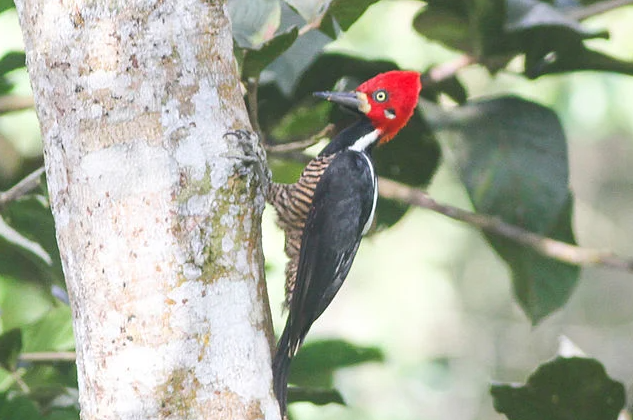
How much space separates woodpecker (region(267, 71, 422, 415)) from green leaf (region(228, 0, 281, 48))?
0.79ft

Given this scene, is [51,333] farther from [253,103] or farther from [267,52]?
[267,52]

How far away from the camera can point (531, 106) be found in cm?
241

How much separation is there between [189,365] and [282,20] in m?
1.08

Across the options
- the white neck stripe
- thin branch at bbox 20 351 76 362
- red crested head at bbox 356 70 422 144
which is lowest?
thin branch at bbox 20 351 76 362

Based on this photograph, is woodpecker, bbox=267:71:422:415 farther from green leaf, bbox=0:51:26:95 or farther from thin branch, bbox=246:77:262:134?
green leaf, bbox=0:51:26:95

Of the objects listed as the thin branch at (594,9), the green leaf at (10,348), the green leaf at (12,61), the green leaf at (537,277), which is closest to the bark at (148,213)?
the green leaf at (10,348)

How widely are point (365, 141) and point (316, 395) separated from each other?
0.74 metres

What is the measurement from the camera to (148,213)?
1.53 meters

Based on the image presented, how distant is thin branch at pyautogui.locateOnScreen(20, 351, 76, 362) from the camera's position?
227cm

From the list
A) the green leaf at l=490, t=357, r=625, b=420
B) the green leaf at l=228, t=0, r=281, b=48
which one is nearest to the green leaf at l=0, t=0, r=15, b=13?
the green leaf at l=228, t=0, r=281, b=48

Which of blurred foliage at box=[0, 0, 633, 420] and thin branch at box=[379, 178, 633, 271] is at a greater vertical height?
blurred foliage at box=[0, 0, 633, 420]

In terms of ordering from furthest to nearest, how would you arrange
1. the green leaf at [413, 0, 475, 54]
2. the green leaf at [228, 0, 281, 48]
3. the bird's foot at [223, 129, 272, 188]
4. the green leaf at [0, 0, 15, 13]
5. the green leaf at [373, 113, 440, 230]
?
1. the green leaf at [373, 113, 440, 230]
2. the green leaf at [413, 0, 475, 54]
3. the green leaf at [0, 0, 15, 13]
4. the green leaf at [228, 0, 281, 48]
5. the bird's foot at [223, 129, 272, 188]

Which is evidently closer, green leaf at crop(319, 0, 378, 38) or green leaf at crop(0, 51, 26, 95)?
green leaf at crop(319, 0, 378, 38)

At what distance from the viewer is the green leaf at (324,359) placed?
2.23 meters
